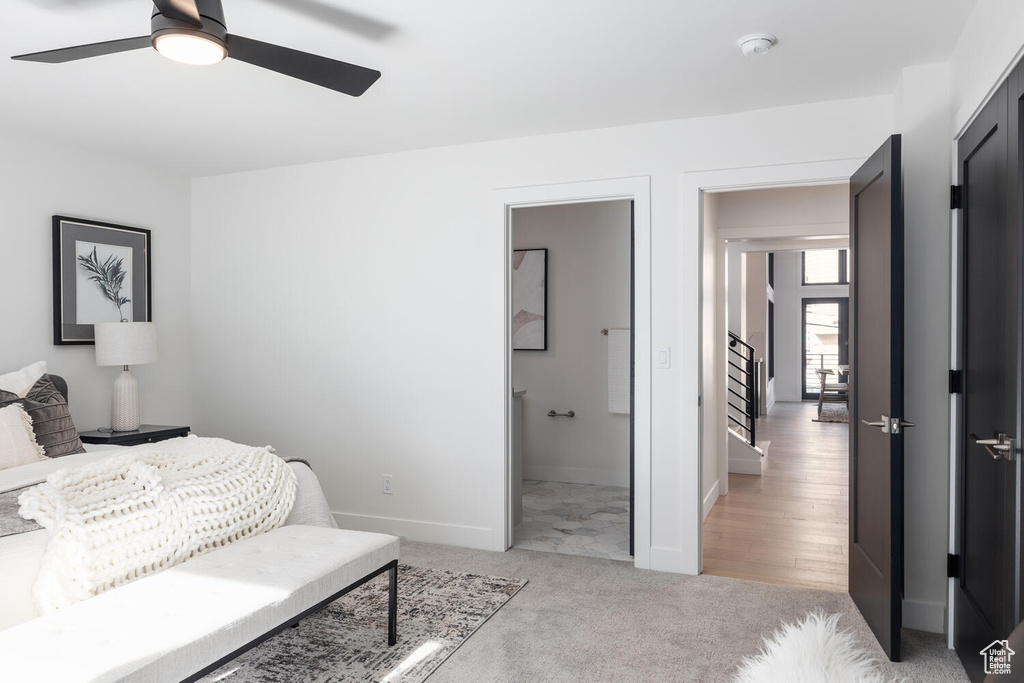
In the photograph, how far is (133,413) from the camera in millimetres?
4176

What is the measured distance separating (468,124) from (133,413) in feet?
8.68

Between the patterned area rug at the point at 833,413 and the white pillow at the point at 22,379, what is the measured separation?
9337 millimetres

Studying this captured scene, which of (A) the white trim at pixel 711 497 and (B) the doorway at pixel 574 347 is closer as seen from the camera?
(A) the white trim at pixel 711 497

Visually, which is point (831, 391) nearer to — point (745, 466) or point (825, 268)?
point (825, 268)

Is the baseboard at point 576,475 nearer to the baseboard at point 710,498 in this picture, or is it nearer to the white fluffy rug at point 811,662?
the baseboard at point 710,498

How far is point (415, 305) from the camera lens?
4.30m

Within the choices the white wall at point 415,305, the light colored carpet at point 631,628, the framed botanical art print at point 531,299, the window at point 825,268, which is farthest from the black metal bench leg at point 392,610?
the window at point 825,268

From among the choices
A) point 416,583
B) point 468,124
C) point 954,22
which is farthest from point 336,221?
point 954,22

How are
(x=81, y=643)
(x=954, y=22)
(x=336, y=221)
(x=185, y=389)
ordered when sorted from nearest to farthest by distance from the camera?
(x=81, y=643) → (x=954, y=22) → (x=336, y=221) → (x=185, y=389)

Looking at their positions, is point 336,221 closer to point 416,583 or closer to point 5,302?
point 5,302

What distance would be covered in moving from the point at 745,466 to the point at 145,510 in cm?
512

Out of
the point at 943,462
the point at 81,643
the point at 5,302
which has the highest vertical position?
the point at 5,302

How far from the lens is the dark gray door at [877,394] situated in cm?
259

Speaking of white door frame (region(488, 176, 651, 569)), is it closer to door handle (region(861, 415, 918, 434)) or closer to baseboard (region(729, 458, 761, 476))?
door handle (region(861, 415, 918, 434))
